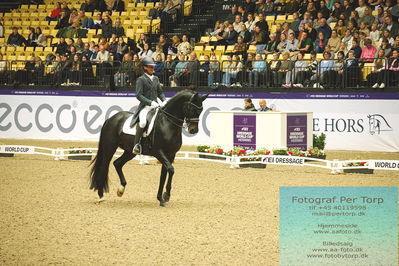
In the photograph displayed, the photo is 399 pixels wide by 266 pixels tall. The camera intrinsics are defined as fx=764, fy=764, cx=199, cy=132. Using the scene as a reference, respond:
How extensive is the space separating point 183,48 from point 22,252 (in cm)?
1859

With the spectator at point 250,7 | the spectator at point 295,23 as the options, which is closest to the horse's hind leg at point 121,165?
the spectator at point 295,23

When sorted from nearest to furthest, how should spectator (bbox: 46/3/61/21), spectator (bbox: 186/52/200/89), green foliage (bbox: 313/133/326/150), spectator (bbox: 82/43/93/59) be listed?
green foliage (bbox: 313/133/326/150), spectator (bbox: 186/52/200/89), spectator (bbox: 82/43/93/59), spectator (bbox: 46/3/61/21)

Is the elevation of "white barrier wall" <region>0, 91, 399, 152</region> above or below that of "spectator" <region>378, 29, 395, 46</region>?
below

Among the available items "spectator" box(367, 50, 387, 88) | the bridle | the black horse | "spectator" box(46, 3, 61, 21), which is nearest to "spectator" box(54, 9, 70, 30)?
"spectator" box(46, 3, 61, 21)

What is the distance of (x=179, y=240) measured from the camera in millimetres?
9961

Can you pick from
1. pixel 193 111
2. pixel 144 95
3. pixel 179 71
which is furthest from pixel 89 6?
pixel 193 111

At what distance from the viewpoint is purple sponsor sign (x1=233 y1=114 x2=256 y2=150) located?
21125 mm

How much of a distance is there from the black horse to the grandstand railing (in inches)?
412

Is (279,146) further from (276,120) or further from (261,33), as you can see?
(261,33)

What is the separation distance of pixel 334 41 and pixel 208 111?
4639 mm

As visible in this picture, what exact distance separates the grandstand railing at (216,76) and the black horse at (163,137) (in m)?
10.5

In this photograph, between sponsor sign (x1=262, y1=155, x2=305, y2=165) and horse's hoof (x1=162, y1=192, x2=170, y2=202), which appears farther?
sponsor sign (x1=262, y1=155, x2=305, y2=165)

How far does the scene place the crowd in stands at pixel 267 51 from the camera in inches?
903

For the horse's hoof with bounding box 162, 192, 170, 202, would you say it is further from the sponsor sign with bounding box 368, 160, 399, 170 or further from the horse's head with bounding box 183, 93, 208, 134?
the sponsor sign with bounding box 368, 160, 399, 170
